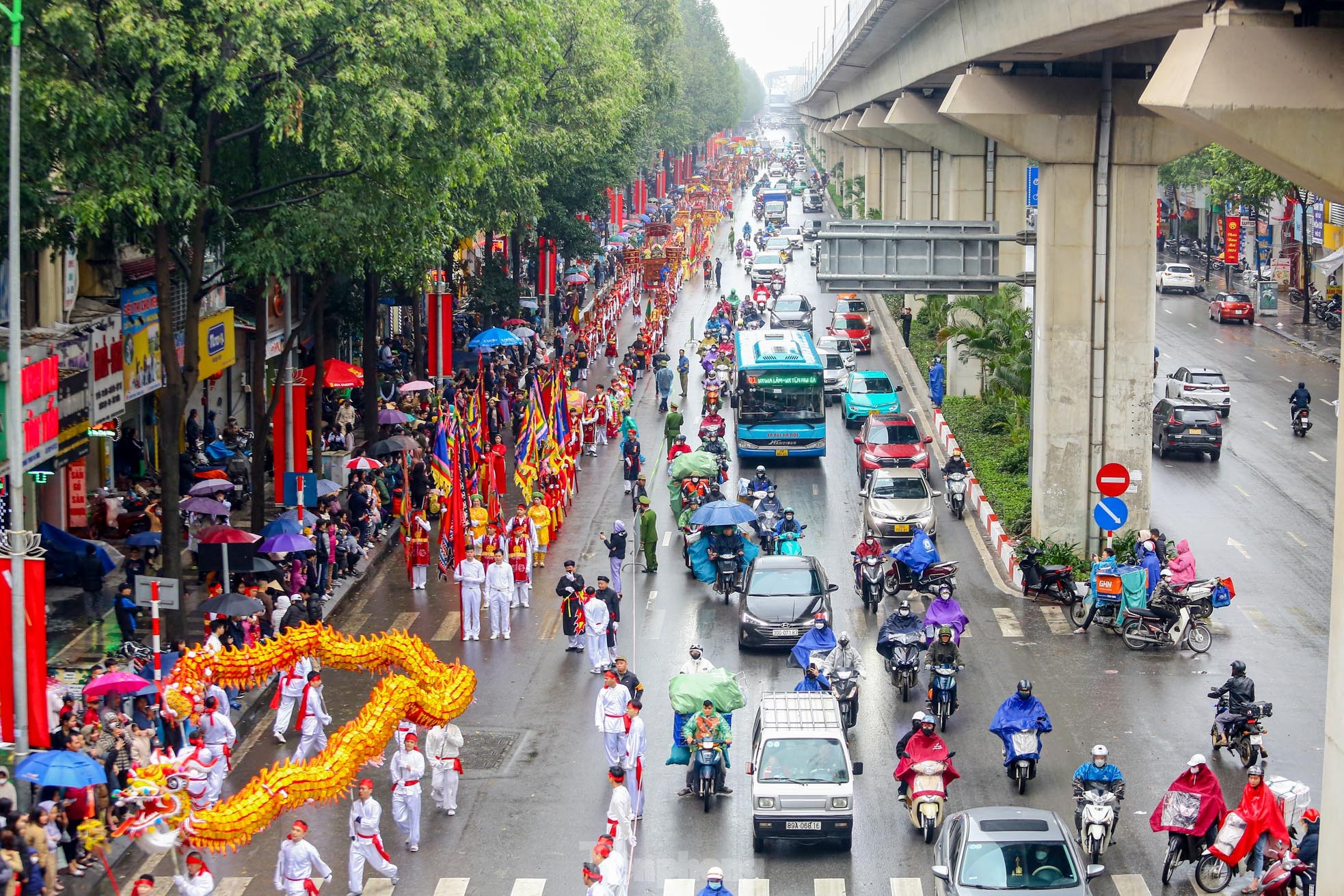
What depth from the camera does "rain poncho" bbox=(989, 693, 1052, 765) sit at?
20.3 meters

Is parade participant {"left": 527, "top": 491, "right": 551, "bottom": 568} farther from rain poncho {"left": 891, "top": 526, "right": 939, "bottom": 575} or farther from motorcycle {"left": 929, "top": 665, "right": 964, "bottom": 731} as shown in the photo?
motorcycle {"left": 929, "top": 665, "right": 964, "bottom": 731}

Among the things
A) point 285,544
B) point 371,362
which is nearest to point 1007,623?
point 285,544

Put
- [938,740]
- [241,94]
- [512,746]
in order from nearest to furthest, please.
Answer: [938,740]
[512,746]
[241,94]

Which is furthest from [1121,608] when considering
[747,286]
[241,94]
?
[747,286]

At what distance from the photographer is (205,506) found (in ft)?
93.3

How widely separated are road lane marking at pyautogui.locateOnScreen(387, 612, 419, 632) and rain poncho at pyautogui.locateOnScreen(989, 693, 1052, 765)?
35.3 feet

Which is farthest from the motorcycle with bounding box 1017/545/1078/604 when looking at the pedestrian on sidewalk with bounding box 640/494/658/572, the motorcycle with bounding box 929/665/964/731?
the motorcycle with bounding box 929/665/964/731

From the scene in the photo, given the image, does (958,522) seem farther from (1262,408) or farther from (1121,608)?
(1262,408)

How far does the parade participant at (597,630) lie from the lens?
2525cm

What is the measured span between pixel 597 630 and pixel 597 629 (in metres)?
0.01

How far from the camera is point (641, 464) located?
4156cm

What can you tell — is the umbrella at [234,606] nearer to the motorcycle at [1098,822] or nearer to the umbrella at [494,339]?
the motorcycle at [1098,822]

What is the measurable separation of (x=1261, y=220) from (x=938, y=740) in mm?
66363

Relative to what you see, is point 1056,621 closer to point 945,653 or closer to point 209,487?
point 945,653
